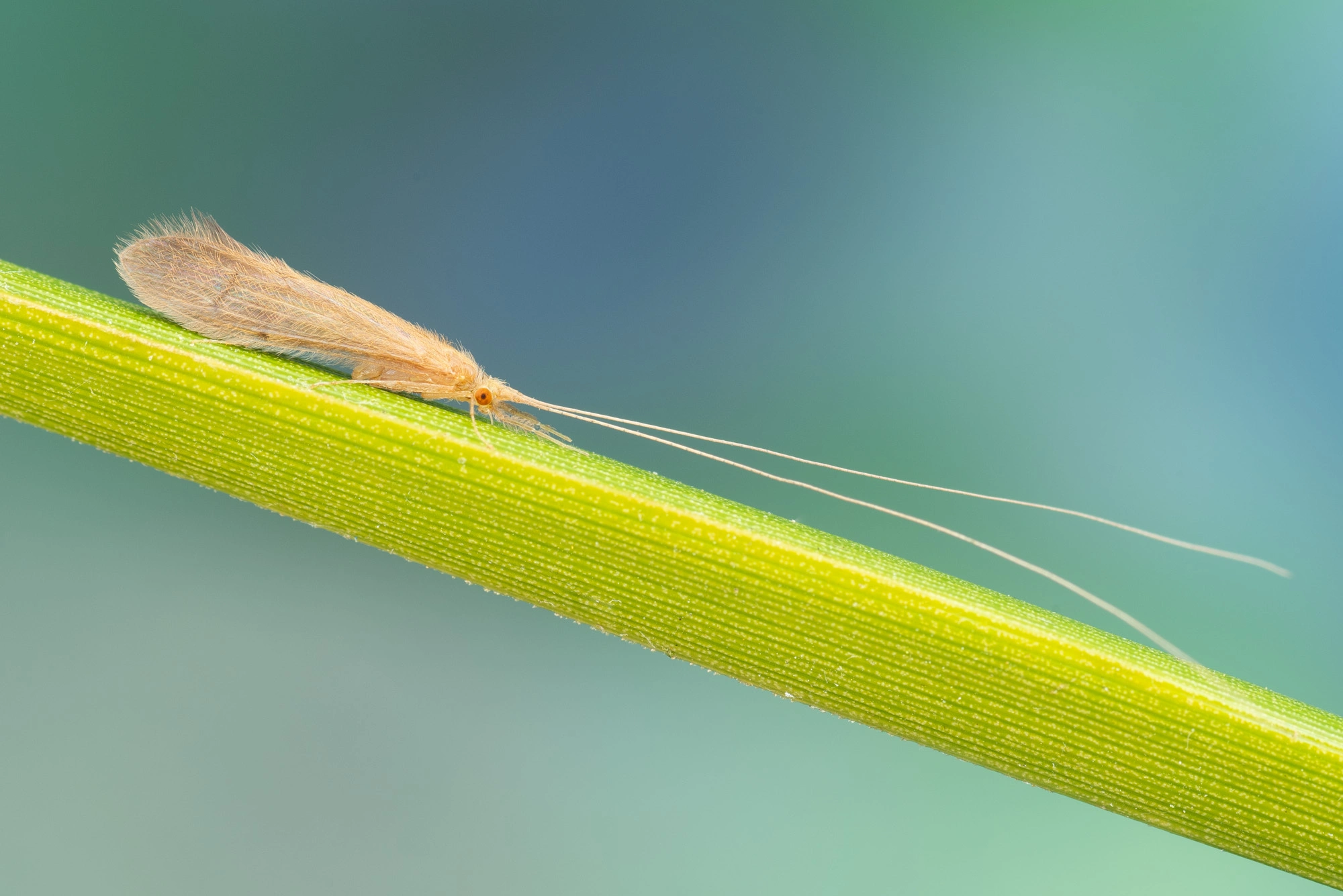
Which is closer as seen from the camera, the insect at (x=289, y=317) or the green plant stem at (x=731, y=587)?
the green plant stem at (x=731, y=587)

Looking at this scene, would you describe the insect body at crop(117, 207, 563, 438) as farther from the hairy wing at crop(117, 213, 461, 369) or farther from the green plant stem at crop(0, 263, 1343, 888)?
the green plant stem at crop(0, 263, 1343, 888)

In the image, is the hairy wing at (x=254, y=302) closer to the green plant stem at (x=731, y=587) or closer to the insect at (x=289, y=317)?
the insect at (x=289, y=317)

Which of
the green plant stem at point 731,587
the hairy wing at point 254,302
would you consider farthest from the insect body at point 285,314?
the green plant stem at point 731,587

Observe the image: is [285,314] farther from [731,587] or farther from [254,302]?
[731,587]

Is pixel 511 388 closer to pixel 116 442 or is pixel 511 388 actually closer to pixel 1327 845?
pixel 116 442

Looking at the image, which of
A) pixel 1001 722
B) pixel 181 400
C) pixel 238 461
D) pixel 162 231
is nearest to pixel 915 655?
pixel 1001 722

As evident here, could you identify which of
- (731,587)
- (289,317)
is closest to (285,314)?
(289,317)

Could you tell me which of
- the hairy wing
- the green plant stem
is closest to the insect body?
the hairy wing
